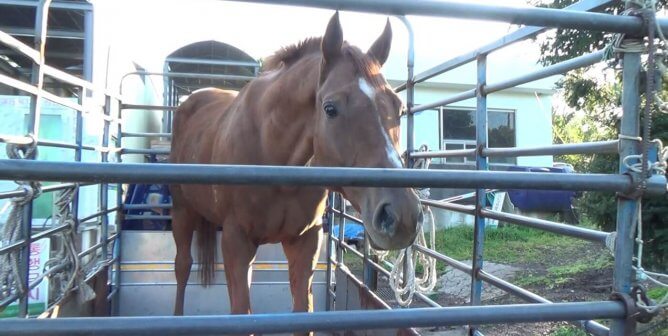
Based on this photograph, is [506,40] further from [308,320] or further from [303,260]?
[303,260]

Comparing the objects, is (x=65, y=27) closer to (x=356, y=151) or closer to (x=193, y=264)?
(x=193, y=264)

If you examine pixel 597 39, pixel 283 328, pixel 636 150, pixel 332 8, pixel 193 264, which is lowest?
pixel 193 264

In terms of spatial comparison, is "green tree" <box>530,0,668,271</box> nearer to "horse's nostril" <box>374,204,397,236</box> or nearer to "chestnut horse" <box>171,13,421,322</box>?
"chestnut horse" <box>171,13,421,322</box>

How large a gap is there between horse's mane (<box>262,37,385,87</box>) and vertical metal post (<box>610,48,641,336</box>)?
Answer: 3.27ft

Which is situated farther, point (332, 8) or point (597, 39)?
point (597, 39)

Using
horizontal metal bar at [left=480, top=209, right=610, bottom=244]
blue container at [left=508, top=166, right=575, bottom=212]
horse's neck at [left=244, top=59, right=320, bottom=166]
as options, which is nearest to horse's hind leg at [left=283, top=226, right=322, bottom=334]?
horse's neck at [left=244, top=59, right=320, bottom=166]

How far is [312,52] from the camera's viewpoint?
274 cm

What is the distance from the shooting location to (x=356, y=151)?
1.90m

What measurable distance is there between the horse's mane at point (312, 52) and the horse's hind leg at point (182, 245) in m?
1.69

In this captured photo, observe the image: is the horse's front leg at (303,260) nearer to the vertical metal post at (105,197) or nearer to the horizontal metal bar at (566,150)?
the horizontal metal bar at (566,150)

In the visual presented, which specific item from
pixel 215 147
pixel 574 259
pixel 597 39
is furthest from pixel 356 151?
pixel 574 259

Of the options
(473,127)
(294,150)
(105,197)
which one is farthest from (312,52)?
(473,127)

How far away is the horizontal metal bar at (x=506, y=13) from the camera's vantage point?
3.94ft

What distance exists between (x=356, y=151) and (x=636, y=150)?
0.95 metres
